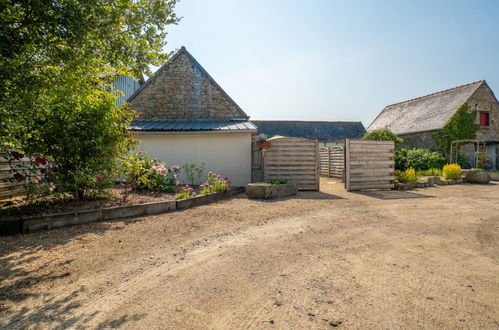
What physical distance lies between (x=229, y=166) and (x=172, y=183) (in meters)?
2.87

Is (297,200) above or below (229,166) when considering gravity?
below

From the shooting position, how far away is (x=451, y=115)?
61.2 feet

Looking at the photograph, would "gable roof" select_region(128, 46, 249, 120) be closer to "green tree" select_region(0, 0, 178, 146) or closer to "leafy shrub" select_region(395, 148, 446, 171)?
"green tree" select_region(0, 0, 178, 146)

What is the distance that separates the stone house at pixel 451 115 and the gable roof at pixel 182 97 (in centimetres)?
1520

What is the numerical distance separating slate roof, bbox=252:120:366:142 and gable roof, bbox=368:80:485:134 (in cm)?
430

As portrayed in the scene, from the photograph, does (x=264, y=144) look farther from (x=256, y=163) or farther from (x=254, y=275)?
(x=254, y=275)

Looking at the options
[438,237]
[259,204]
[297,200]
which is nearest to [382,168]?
[297,200]

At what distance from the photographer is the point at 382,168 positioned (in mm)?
10375

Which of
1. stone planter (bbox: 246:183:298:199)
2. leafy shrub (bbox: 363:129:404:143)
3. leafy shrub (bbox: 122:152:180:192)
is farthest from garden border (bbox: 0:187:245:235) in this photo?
leafy shrub (bbox: 363:129:404:143)

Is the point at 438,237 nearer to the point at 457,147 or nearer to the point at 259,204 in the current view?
the point at 259,204

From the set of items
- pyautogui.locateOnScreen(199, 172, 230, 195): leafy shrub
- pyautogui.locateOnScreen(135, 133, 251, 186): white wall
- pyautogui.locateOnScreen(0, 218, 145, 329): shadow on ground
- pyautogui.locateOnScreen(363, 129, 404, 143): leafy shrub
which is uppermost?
pyautogui.locateOnScreen(363, 129, 404, 143): leafy shrub

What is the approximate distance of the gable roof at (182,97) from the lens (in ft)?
42.9

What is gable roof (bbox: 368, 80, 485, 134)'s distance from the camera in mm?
19297

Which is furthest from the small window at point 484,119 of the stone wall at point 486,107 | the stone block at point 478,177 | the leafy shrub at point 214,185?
the leafy shrub at point 214,185
